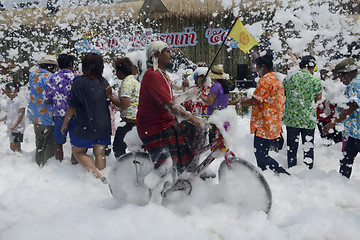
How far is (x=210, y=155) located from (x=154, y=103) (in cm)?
82

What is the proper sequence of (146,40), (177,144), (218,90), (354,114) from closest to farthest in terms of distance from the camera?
(177,144), (354,114), (218,90), (146,40)

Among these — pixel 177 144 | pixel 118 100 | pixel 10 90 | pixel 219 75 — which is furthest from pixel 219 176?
pixel 10 90

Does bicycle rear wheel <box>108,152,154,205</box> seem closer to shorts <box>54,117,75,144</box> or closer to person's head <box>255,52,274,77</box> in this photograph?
shorts <box>54,117,75,144</box>

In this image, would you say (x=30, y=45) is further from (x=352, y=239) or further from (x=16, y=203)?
(x=352, y=239)

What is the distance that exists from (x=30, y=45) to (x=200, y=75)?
1103 cm

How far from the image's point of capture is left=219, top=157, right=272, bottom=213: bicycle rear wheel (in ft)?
9.00

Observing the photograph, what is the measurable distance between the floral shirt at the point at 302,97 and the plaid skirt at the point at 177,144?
2.00 meters

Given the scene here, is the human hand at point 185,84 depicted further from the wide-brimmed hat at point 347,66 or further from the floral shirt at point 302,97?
the wide-brimmed hat at point 347,66

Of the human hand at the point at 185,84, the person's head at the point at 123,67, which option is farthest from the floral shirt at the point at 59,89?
the human hand at the point at 185,84

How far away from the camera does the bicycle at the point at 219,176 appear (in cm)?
277

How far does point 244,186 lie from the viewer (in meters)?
2.84

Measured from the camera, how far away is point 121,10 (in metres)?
11.3

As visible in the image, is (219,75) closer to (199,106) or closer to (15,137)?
(199,106)

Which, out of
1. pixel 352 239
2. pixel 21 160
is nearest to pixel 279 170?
pixel 352 239
